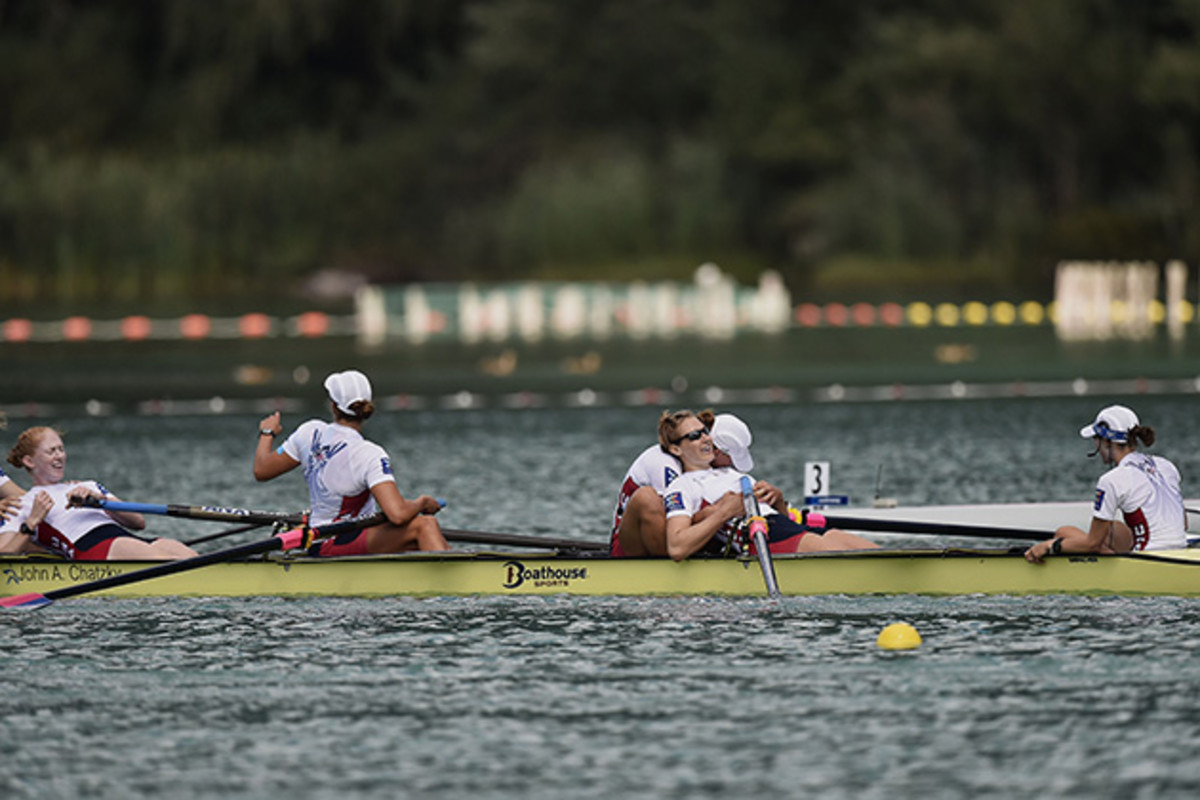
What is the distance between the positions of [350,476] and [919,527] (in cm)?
365

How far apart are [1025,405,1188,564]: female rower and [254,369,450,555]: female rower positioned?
3686mm

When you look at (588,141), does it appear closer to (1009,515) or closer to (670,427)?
(1009,515)

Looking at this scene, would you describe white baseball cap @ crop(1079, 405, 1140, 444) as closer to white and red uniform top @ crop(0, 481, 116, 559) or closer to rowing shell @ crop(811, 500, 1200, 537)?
rowing shell @ crop(811, 500, 1200, 537)

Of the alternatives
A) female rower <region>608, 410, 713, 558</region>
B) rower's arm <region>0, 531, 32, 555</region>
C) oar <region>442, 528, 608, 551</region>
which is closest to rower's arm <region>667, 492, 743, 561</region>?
female rower <region>608, 410, 713, 558</region>

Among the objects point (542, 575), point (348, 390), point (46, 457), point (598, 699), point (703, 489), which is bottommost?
point (598, 699)

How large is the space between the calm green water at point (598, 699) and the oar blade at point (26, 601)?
0.14 m

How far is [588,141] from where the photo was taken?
234 ft

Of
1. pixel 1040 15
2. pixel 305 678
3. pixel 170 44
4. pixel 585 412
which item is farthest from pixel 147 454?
pixel 170 44

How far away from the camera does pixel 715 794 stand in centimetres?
985

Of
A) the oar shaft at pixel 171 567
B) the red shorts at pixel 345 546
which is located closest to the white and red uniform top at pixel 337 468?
the red shorts at pixel 345 546

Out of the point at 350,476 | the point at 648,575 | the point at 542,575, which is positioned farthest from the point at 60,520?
the point at 648,575

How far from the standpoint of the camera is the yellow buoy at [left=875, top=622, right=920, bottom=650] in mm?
12984

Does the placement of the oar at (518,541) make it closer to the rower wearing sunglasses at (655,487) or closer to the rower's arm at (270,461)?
the rower wearing sunglasses at (655,487)

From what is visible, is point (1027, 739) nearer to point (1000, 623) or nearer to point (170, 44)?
point (1000, 623)
